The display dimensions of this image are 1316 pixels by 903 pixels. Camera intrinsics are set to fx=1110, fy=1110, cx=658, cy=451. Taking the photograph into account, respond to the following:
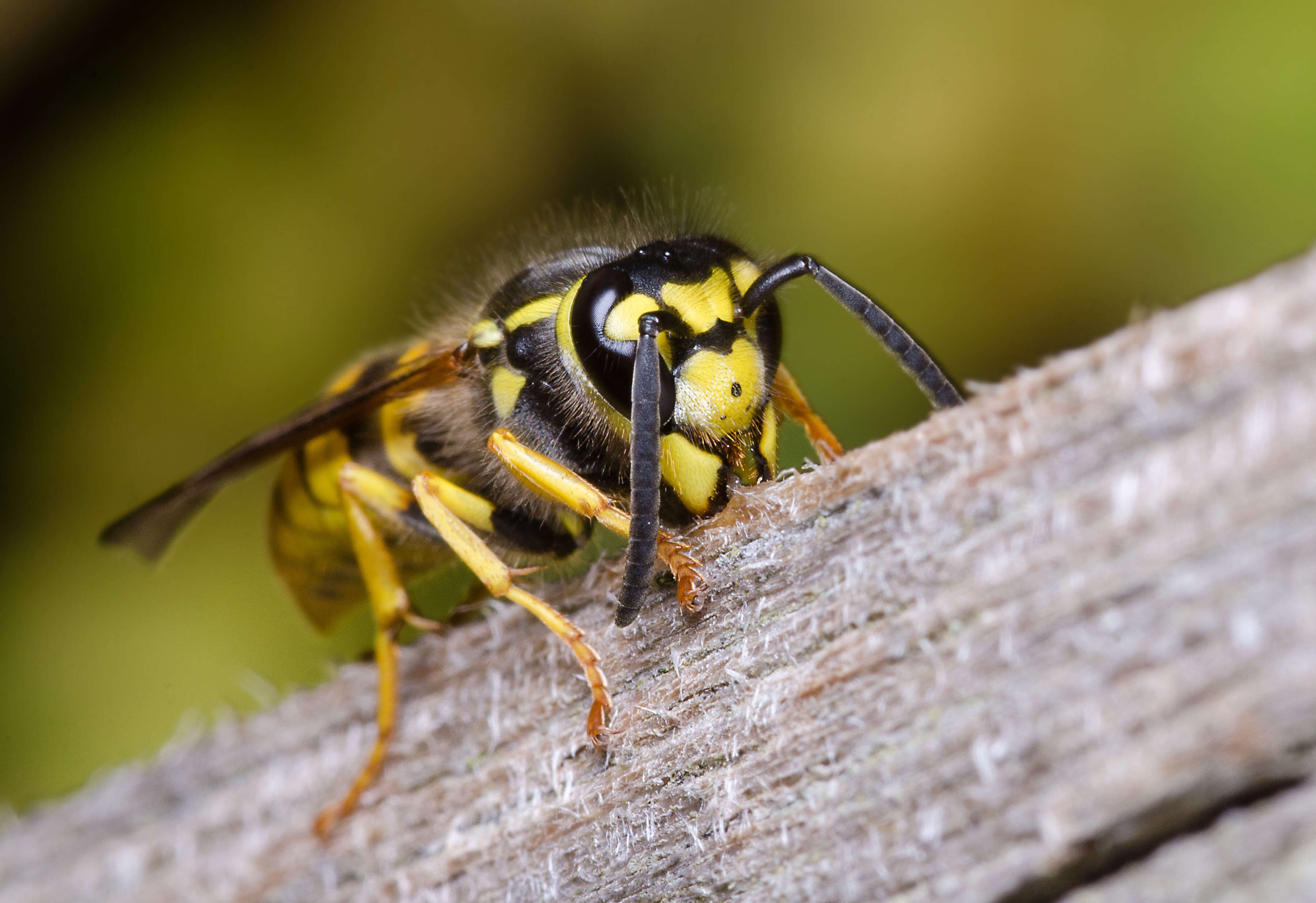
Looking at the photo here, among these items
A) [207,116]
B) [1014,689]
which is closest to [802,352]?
[207,116]

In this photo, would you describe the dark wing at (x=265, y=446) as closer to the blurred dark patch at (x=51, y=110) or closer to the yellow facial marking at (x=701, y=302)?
the blurred dark patch at (x=51, y=110)

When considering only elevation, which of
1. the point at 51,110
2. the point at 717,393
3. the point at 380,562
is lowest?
the point at 717,393

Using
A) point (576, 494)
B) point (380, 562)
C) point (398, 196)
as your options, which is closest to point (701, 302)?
point (576, 494)

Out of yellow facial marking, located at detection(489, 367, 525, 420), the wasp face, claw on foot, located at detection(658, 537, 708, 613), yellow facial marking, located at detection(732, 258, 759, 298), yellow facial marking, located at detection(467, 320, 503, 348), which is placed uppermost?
yellow facial marking, located at detection(467, 320, 503, 348)

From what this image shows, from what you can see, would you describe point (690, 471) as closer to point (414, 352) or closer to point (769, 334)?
point (769, 334)

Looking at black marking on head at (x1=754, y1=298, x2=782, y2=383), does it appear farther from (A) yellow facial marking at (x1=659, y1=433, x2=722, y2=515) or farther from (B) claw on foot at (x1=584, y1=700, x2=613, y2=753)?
(B) claw on foot at (x1=584, y1=700, x2=613, y2=753)

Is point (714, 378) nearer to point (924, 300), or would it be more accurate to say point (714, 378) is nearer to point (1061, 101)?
point (924, 300)

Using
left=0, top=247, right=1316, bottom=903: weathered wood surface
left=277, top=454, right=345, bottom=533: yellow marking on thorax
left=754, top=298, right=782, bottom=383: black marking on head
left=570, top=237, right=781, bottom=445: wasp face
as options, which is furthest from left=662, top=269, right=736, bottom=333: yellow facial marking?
left=277, top=454, right=345, bottom=533: yellow marking on thorax
